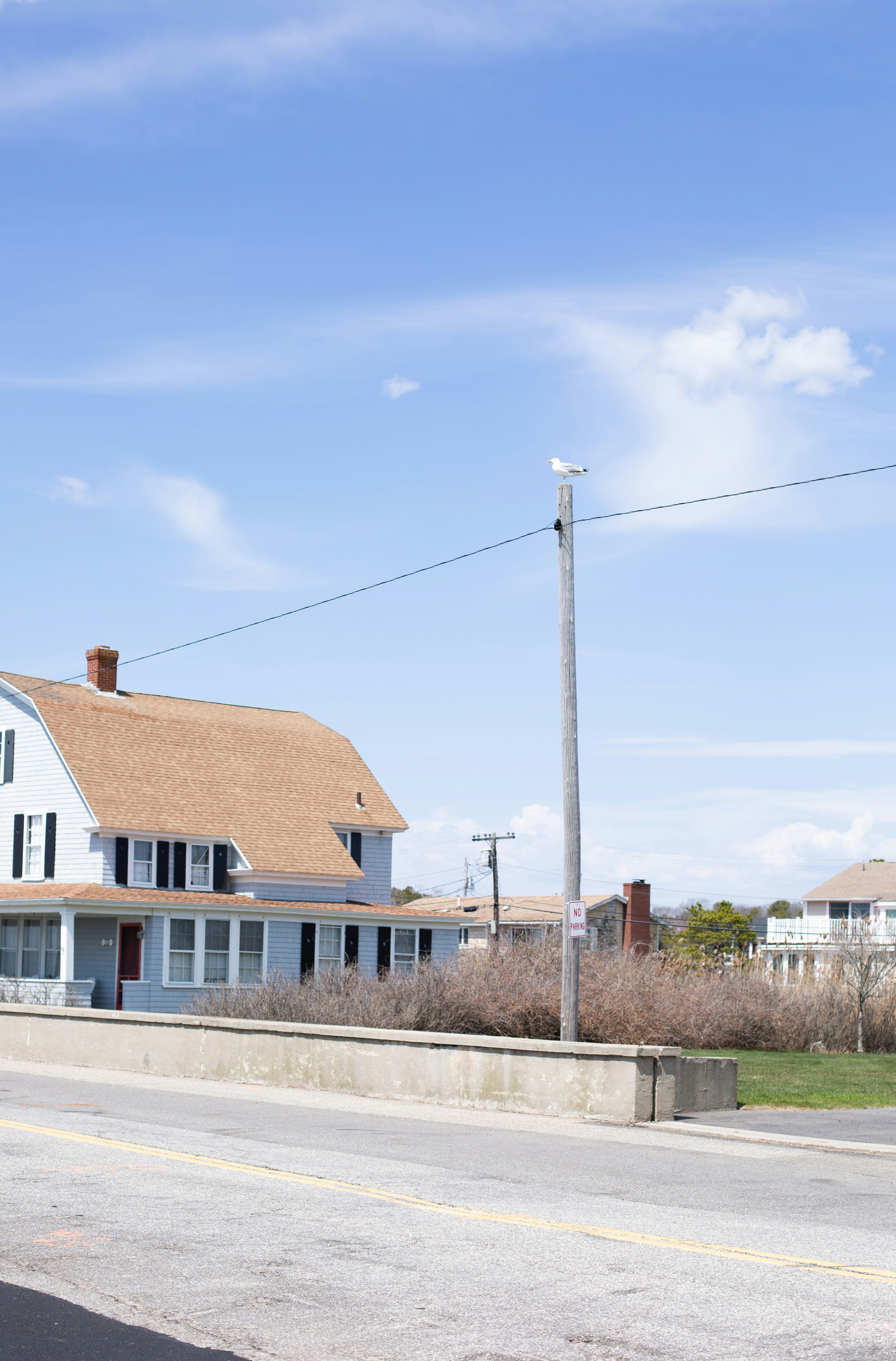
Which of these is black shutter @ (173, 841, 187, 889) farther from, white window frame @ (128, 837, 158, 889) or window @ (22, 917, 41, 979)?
window @ (22, 917, 41, 979)

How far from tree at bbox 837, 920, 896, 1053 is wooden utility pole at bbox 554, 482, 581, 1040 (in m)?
15.6

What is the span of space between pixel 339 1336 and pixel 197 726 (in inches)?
1554

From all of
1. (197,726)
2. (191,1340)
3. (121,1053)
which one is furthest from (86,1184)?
(197,726)

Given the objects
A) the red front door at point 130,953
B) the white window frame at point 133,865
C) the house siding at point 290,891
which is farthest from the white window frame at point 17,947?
the house siding at point 290,891

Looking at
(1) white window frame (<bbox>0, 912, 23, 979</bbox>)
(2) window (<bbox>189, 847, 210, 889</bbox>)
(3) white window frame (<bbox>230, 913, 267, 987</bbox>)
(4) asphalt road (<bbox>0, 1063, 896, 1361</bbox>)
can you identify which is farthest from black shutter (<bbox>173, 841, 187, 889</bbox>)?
(4) asphalt road (<bbox>0, 1063, 896, 1361</bbox>)

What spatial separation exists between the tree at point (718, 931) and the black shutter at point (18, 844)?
49.6 meters

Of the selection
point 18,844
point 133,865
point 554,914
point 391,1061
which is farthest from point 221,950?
point 554,914

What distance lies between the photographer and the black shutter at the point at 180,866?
38.7 m

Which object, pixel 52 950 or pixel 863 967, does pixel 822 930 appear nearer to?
pixel 863 967

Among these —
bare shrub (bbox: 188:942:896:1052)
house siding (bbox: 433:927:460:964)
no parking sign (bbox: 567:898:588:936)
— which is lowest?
bare shrub (bbox: 188:942:896:1052)

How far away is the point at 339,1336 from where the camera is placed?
581 centimetres

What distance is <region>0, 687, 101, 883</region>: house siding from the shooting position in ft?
123

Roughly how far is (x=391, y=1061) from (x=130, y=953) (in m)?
21.8

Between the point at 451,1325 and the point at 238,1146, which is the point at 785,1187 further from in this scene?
the point at 451,1325
